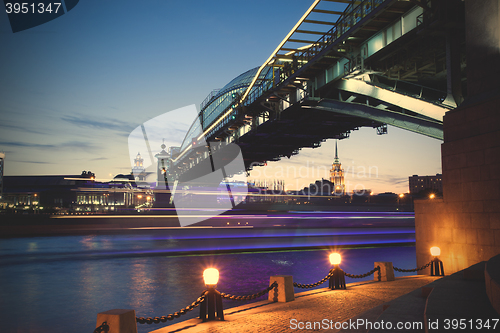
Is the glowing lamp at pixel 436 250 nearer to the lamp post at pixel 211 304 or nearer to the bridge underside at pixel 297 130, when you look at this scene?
the lamp post at pixel 211 304

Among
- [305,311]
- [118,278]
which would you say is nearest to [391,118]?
[305,311]

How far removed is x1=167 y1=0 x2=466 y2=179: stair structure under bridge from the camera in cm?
1485

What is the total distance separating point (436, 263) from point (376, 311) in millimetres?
6580

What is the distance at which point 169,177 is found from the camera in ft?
274

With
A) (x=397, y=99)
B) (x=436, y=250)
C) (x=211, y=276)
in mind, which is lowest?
(x=436, y=250)

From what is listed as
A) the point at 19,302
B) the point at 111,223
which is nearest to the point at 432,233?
the point at 19,302

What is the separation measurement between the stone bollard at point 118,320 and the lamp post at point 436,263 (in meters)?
10.0

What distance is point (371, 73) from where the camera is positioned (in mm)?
18719

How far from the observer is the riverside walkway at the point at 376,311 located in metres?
4.73

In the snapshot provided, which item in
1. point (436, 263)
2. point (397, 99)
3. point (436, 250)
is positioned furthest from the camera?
point (397, 99)

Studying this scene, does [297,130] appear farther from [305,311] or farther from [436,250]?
[305,311]

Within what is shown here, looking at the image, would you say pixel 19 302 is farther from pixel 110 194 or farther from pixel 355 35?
pixel 110 194

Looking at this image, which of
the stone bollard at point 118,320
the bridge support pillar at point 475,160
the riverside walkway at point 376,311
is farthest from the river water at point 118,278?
the bridge support pillar at point 475,160

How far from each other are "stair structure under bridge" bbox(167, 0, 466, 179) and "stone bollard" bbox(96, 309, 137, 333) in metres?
13.4
